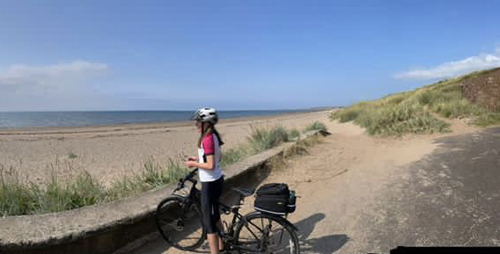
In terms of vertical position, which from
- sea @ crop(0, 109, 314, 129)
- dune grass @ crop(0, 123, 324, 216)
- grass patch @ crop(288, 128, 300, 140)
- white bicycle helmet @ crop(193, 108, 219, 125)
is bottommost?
sea @ crop(0, 109, 314, 129)

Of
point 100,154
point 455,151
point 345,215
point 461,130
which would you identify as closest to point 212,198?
point 345,215

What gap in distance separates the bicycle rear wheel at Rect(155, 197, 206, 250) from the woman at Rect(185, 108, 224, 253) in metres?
0.40

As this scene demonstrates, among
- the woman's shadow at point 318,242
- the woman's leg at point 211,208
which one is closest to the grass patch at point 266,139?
the woman's shadow at point 318,242

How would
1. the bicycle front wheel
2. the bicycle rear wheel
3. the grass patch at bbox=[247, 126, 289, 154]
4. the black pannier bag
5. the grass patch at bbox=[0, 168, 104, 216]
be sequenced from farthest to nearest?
1. the grass patch at bbox=[247, 126, 289, 154]
2. the grass patch at bbox=[0, 168, 104, 216]
3. the bicycle rear wheel
4. the bicycle front wheel
5. the black pannier bag

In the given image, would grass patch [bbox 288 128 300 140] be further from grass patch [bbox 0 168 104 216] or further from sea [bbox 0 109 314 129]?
grass patch [bbox 0 168 104 216]

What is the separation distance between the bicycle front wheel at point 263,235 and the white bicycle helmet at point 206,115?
3.61 feet

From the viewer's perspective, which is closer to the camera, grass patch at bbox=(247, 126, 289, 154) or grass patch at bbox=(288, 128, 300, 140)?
grass patch at bbox=(247, 126, 289, 154)

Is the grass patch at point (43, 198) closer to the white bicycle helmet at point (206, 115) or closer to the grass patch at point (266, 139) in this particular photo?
the white bicycle helmet at point (206, 115)

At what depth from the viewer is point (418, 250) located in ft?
2.30

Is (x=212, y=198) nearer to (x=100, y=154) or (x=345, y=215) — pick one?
(x=345, y=215)

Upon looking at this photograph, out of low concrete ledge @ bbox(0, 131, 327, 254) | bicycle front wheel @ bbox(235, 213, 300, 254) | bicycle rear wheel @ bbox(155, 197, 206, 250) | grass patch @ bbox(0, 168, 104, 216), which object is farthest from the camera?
grass patch @ bbox(0, 168, 104, 216)

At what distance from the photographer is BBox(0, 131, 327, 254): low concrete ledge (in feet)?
10.7

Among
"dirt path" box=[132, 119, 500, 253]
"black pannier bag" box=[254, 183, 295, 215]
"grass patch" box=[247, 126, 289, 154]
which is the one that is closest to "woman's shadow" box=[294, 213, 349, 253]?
"dirt path" box=[132, 119, 500, 253]

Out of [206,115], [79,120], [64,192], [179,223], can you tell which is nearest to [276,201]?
[206,115]
